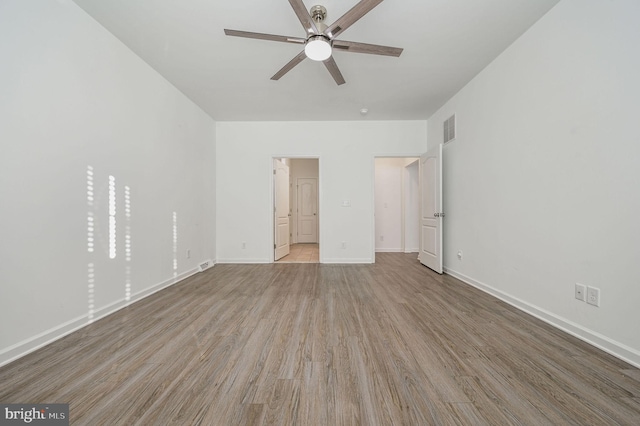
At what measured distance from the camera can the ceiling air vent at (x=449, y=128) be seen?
3.60 m

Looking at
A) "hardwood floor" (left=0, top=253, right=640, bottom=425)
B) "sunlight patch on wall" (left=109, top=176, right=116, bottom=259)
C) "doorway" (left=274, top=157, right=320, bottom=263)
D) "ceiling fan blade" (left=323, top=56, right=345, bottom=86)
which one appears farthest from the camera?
"doorway" (left=274, top=157, right=320, bottom=263)

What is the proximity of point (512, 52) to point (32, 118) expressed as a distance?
13.6 feet

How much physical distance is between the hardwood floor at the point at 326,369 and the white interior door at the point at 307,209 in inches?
227

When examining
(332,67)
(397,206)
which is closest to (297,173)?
(397,206)

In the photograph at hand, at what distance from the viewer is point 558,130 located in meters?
2.00

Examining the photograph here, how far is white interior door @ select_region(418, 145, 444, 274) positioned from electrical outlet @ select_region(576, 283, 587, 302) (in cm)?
188

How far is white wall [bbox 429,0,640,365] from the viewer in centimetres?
156

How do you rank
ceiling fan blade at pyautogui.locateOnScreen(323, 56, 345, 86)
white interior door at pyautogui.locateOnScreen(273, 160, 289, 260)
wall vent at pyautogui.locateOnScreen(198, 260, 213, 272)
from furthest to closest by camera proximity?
1. white interior door at pyautogui.locateOnScreen(273, 160, 289, 260)
2. wall vent at pyautogui.locateOnScreen(198, 260, 213, 272)
3. ceiling fan blade at pyautogui.locateOnScreen(323, 56, 345, 86)

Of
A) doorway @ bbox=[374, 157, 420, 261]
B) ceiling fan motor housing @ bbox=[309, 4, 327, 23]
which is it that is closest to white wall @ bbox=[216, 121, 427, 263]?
doorway @ bbox=[374, 157, 420, 261]

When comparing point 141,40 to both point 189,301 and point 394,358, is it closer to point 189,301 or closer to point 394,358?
point 189,301

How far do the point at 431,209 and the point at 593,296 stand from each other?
236cm

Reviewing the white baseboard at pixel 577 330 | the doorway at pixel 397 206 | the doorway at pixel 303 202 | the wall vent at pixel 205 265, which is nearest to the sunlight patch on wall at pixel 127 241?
the wall vent at pixel 205 265

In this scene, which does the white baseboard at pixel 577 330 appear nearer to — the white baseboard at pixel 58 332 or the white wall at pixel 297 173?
the white baseboard at pixel 58 332

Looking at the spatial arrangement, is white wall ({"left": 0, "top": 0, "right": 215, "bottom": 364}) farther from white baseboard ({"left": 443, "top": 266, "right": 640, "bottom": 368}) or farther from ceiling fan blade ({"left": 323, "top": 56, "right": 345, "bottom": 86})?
white baseboard ({"left": 443, "top": 266, "right": 640, "bottom": 368})
